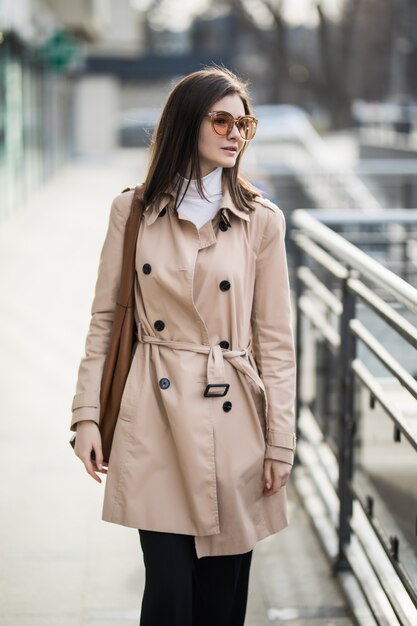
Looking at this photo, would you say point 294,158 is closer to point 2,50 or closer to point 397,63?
point 2,50

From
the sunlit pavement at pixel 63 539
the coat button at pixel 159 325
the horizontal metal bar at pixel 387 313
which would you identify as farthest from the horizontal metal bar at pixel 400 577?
the coat button at pixel 159 325

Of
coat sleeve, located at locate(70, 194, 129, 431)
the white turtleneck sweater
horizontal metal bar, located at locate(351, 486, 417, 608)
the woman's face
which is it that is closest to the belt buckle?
coat sleeve, located at locate(70, 194, 129, 431)

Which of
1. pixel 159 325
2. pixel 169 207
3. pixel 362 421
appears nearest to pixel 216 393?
pixel 159 325

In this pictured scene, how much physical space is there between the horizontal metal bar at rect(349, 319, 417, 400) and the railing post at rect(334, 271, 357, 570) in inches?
2.4

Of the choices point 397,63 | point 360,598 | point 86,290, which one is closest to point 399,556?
point 360,598

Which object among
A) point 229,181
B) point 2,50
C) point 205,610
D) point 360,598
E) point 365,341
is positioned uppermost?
point 2,50

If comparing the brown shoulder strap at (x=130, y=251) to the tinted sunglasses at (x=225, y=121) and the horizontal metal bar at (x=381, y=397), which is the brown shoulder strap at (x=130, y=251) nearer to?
the tinted sunglasses at (x=225, y=121)

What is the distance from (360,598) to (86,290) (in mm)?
7883

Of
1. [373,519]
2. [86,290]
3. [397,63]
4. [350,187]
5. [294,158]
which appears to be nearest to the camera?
[373,519]

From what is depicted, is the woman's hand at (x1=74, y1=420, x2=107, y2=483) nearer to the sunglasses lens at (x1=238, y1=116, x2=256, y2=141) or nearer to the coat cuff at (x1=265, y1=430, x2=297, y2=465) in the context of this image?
the coat cuff at (x1=265, y1=430, x2=297, y2=465)

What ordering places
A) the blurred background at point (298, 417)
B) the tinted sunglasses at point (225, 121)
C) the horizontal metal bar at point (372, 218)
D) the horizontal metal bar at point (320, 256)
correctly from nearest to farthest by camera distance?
the tinted sunglasses at point (225, 121) → the blurred background at point (298, 417) → the horizontal metal bar at point (320, 256) → the horizontal metal bar at point (372, 218)

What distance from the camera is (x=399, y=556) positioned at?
3.35 meters

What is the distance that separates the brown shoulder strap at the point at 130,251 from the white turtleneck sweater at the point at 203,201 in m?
0.12

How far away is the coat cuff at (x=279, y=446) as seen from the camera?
282 centimetres
